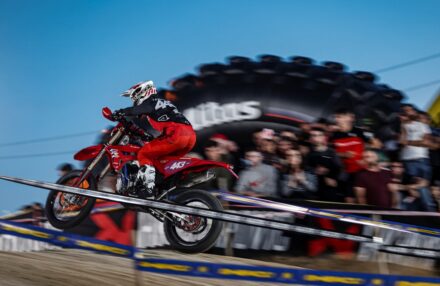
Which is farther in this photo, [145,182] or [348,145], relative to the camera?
[348,145]

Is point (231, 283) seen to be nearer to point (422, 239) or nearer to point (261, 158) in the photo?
point (261, 158)

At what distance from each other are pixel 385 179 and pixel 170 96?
399 centimetres

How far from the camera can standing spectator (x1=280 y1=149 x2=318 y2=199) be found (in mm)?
7254

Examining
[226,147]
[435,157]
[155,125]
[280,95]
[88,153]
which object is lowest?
[88,153]

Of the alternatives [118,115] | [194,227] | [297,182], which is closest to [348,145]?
Answer: [297,182]

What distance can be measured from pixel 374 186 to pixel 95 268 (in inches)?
141

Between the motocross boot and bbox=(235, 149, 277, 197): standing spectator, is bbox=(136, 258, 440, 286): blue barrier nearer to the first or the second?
the motocross boot

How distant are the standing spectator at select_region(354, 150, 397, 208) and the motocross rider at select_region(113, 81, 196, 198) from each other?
8.62 ft

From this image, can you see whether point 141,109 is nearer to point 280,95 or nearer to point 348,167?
point 348,167

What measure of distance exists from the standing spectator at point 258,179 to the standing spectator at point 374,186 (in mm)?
1094

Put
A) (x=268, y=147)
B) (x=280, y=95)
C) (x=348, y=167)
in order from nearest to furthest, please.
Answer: (x=348, y=167) < (x=268, y=147) < (x=280, y=95)

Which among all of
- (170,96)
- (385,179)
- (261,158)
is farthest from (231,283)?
(170,96)

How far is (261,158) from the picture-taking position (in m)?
7.32

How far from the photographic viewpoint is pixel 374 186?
6918mm
